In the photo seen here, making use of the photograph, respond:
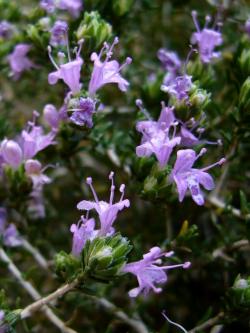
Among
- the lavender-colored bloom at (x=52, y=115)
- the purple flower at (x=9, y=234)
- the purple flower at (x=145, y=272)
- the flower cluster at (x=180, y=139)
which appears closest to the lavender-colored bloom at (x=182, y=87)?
the flower cluster at (x=180, y=139)

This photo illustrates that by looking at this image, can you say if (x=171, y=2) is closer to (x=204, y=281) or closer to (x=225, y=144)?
Answer: (x=225, y=144)

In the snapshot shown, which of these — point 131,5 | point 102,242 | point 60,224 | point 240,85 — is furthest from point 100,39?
point 60,224

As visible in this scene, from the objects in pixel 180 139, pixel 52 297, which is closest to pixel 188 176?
pixel 180 139

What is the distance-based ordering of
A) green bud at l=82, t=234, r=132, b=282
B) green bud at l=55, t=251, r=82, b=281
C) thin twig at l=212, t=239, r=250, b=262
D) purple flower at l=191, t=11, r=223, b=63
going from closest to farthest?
1. green bud at l=82, t=234, r=132, b=282
2. green bud at l=55, t=251, r=82, b=281
3. thin twig at l=212, t=239, r=250, b=262
4. purple flower at l=191, t=11, r=223, b=63

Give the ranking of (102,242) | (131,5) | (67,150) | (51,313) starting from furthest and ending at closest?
(131,5), (67,150), (51,313), (102,242)

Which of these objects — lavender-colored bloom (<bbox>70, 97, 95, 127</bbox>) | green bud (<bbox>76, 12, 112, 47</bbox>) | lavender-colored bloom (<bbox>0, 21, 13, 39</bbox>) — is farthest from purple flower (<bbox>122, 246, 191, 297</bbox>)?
lavender-colored bloom (<bbox>0, 21, 13, 39</bbox>)

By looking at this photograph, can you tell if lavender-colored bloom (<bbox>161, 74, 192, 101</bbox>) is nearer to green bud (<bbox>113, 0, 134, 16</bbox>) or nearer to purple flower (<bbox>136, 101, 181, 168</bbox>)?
purple flower (<bbox>136, 101, 181, 168</bbox>)
